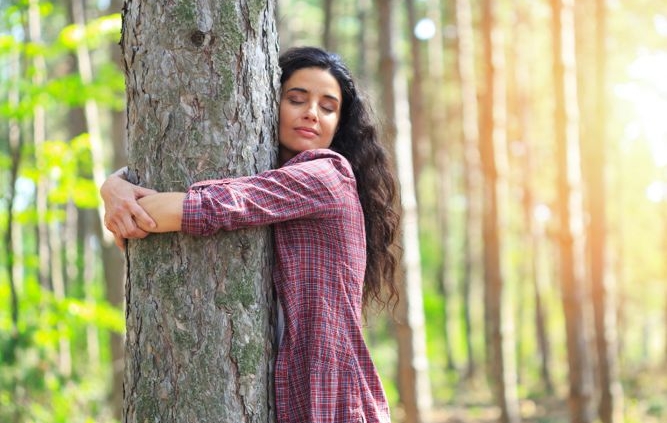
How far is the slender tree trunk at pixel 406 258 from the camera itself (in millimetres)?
7578

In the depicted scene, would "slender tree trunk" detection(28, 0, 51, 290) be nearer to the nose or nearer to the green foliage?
the green foliage

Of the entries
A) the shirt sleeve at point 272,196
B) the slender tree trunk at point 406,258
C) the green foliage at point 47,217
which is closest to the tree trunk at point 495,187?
the slender tree trunk at point 406,258

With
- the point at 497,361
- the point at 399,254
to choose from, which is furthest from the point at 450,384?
the point at 399,254

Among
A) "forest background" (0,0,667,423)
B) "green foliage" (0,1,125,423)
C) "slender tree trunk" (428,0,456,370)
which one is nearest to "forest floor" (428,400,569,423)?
"forest background" (0,0,667,423)

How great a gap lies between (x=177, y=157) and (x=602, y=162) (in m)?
9.23

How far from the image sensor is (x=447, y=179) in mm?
19938

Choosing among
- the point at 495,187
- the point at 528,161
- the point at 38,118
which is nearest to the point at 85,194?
the point at 38,118

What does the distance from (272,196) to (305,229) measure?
0.73ft

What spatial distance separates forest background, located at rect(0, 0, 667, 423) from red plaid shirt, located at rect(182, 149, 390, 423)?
0.79 m

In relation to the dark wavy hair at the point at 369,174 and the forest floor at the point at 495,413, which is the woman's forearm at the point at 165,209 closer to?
the dark wavy hair at the point at 369,174

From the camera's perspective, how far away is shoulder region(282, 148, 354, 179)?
2.66m

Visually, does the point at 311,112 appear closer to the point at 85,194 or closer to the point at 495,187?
the point at 85,194

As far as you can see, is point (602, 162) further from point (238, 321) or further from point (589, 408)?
point (238, 321)

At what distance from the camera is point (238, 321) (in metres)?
2.53
